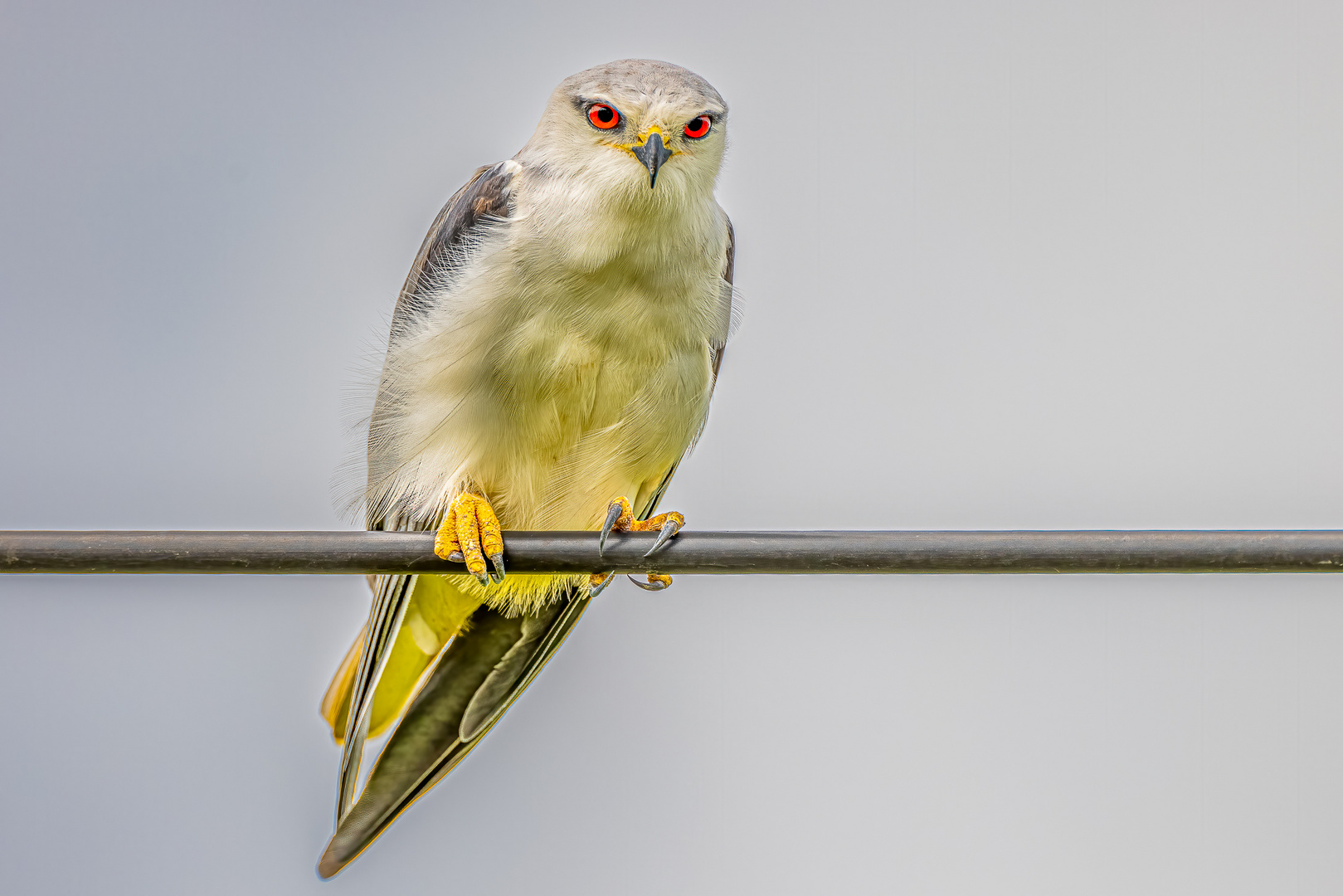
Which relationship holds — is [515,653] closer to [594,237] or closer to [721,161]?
[594,237]

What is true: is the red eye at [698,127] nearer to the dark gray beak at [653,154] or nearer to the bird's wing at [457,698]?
the dark gray beak at [653,154]

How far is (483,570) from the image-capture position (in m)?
2.52

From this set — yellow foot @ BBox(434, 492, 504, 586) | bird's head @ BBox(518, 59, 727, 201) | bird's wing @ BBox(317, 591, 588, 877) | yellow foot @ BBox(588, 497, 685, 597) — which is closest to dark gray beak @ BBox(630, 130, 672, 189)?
bird's head @ BBox(518, 59, 727, 201)

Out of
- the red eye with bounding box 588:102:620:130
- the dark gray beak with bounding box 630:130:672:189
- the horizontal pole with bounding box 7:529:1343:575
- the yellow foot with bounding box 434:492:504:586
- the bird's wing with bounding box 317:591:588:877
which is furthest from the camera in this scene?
the bird's wing with bounding box 317:591:588:877

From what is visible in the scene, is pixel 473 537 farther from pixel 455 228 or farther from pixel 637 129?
pixel 637 129

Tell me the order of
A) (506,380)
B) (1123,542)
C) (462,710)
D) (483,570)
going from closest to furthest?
(1123,542), (483,570), (506,380), (462,710)

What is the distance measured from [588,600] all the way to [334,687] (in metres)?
0.82

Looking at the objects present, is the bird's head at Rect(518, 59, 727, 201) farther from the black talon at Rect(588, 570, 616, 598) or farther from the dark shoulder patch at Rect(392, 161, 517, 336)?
the black talon at Rect(588, 570, 616, 598)

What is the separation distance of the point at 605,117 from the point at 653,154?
213mm

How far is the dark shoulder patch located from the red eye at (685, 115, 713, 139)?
1.62 feet

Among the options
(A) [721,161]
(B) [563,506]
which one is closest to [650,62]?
(A) [721,161]

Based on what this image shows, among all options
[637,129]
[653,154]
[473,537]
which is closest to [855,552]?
[473,537]

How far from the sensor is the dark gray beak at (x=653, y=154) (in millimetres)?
2656

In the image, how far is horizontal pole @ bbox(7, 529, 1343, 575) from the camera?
184 cm
